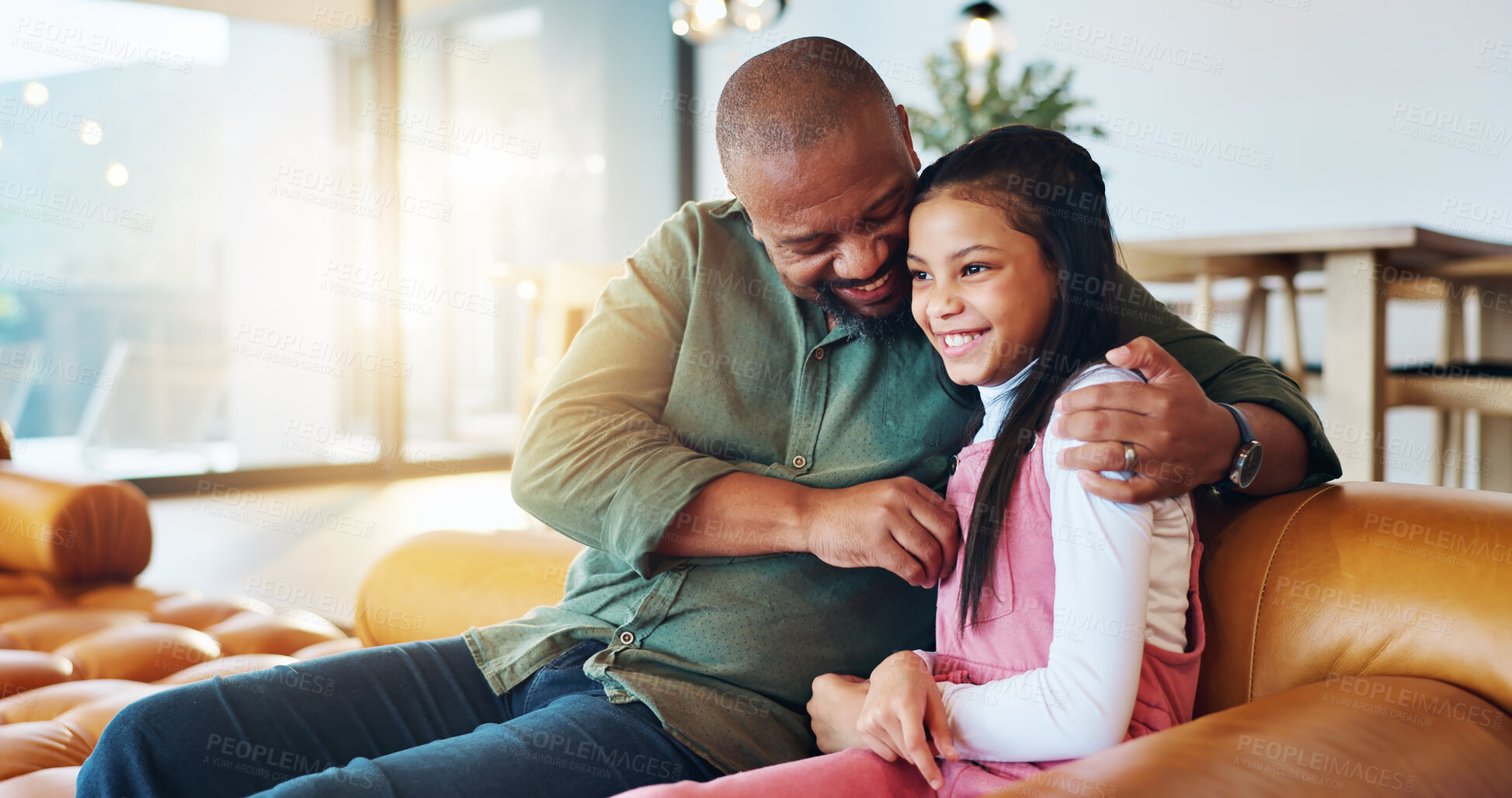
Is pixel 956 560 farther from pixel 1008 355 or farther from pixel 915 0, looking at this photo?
pixel 915 0

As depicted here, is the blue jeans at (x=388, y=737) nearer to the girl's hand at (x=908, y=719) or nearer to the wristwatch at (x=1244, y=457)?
the girl's hand at (x=908, y=719)

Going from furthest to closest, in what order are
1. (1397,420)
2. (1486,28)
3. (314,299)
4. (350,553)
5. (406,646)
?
(314,299)
(1397,420)
(1486,28)
(350,553)
(406,646)

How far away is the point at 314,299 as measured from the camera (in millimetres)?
5320

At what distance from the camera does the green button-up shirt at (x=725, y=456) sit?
101cm

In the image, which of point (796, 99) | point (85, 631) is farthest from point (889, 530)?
point (85, 631)

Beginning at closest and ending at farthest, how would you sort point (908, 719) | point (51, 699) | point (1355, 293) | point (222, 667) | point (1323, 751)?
1. point (1323, 751)
2. point (908, 719)
3. point (51, 699)
4. point (222, 667)
5. point (1355, 293)

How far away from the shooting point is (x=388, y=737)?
104 cm

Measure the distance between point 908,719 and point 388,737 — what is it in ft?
1.84

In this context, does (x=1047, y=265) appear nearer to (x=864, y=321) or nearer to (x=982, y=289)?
(x=982, y=289)

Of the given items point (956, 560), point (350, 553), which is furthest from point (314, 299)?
point (956, 560)

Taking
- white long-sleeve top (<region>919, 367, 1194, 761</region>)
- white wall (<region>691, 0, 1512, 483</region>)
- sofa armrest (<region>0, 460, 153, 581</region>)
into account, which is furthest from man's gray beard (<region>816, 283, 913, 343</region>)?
white wall (<region>691, 0, 1512, 483</region>)

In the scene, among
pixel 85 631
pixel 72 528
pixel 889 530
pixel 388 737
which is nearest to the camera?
pixel 889 530

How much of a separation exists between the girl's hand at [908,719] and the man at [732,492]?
0.37 feet

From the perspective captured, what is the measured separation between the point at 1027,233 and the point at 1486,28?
14.1 ft
